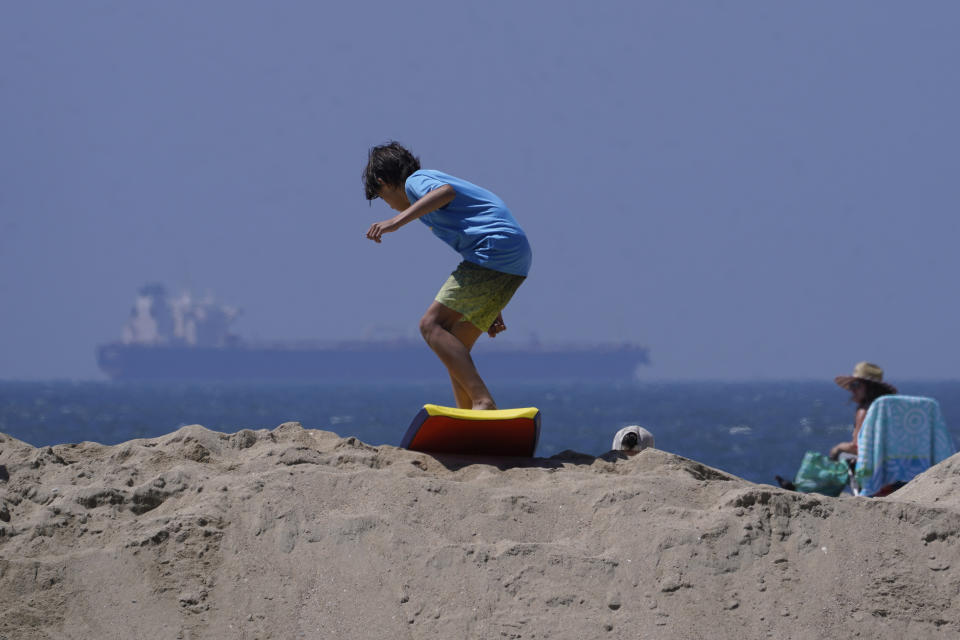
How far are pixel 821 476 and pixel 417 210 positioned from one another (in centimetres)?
317

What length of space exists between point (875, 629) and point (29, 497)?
9.13 ft

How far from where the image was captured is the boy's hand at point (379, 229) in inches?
162

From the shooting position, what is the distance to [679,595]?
300cm

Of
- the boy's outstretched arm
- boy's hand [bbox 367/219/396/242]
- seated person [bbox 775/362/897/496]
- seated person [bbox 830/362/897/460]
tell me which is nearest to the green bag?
seated person [bbox 775/362/897/496]

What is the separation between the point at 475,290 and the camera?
442 cm

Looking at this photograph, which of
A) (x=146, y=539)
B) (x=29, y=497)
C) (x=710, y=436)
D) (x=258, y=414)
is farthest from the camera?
(x=258, y=414)

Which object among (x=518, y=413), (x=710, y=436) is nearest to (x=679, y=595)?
(x=518, y=413)

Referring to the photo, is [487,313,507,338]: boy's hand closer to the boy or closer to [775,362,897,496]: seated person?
the boy

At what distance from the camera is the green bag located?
5.98 meters

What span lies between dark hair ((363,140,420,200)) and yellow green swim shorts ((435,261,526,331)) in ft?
1.70

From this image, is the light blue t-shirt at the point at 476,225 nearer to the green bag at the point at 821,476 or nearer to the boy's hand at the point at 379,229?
the boy's hand at the point at 379,229

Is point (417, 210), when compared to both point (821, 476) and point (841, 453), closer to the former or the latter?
point (821, 476)

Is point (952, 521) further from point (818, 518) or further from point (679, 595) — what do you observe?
point (679, 595)

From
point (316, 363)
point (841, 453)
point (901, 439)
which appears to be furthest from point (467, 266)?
A: point (316, 363)
